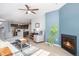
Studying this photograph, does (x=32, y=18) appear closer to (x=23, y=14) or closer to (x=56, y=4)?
(x=23, y=14)

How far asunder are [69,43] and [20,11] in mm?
1184

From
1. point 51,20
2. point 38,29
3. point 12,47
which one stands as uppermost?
point 51,20

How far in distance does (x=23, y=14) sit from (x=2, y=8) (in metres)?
0.41

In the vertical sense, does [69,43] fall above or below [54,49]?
above

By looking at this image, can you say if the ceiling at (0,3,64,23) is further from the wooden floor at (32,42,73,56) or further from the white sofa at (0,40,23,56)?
the wooden floor at (32,42,73,56)

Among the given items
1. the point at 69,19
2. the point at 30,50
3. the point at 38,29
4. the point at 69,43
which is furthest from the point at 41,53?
the point at 69,19

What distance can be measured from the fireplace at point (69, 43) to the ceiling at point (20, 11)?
62 cm

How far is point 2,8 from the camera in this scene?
83.7 inches

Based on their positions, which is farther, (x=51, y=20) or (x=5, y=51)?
(x=51, y=20)

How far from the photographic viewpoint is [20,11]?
7.25 feet

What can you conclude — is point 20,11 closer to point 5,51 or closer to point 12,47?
point 12,47

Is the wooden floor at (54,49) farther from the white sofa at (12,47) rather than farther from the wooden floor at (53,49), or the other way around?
the white sofa at (12,47)

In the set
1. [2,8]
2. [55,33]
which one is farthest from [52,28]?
[2,8]

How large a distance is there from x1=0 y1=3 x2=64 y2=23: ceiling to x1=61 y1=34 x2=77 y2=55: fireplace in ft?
2.05
